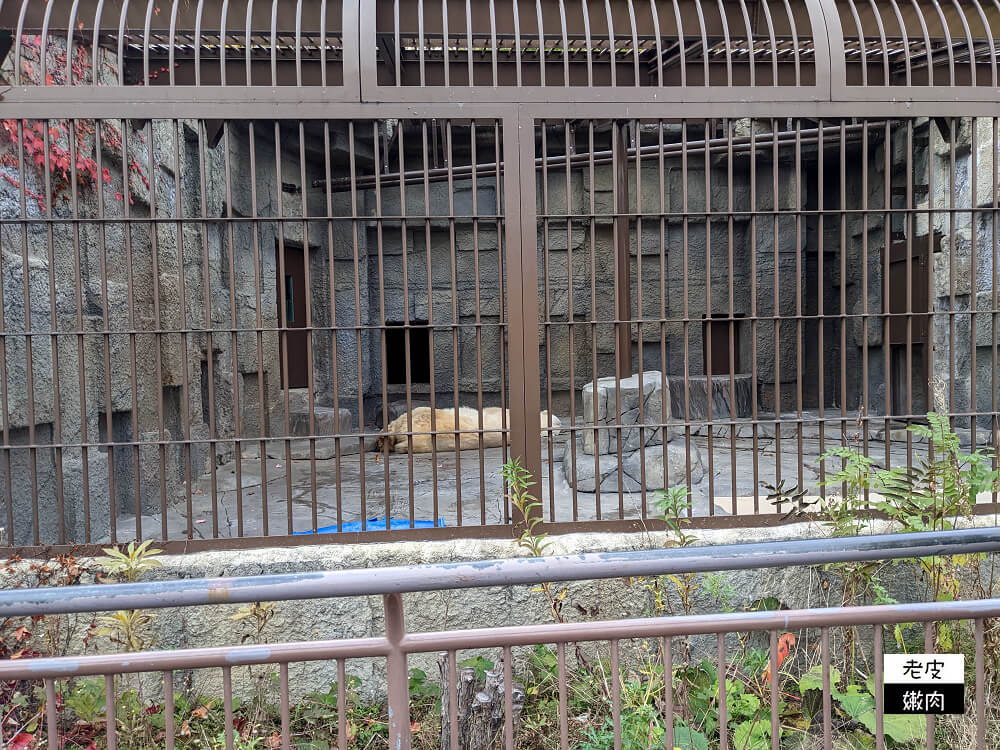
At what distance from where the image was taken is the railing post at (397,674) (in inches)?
69.6

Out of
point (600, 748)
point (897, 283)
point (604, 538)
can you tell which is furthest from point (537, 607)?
point (897, 283)

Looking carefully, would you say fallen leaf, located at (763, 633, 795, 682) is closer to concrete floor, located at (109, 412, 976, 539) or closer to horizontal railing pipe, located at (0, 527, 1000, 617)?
concrete floor, located at (109, 412, 976, 539)

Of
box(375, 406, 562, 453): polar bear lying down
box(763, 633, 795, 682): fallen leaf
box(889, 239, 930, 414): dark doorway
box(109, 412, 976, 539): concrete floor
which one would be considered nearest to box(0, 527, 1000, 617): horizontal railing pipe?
box(109, 412, 976, 539): concrete floor

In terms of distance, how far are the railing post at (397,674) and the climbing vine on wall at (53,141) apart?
8.60 feet

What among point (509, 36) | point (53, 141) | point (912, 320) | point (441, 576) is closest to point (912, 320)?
point (912, 320)

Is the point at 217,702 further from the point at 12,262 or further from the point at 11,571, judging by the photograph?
the point at 12,262

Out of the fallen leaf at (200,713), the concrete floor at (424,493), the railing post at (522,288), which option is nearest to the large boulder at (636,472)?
the concrete floor at (424,493)

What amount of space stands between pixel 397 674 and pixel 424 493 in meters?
3.48

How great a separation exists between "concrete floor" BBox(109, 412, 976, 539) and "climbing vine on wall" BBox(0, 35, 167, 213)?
190 centimetres

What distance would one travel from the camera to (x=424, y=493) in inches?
207

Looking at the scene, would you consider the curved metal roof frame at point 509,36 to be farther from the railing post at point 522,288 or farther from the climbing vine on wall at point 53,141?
the railing post at point 522,288

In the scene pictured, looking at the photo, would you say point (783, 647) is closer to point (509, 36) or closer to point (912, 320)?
point (509, 36)

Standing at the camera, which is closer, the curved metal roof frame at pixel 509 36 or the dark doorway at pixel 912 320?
the curved metal roof frame at pixel 509 36

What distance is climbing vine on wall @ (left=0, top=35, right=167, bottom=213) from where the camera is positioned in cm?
377
